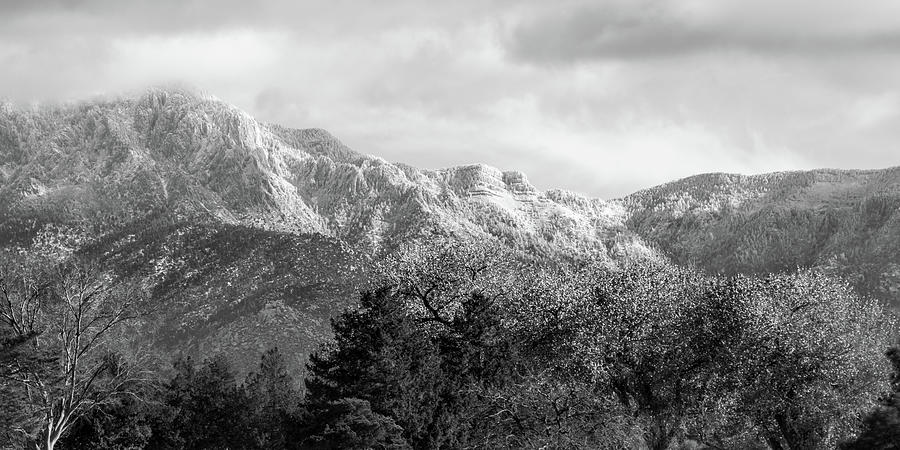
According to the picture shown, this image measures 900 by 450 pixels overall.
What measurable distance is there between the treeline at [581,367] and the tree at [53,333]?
0.38 m

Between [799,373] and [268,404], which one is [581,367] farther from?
[268,404]

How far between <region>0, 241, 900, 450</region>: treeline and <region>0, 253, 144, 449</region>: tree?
1.25 feet

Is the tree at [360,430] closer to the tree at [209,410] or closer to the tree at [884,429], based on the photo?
the tree at [884,429]

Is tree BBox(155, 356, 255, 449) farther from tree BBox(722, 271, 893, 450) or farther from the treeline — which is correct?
tree BBox(722, 271, 893, 450)

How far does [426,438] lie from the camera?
6231cm

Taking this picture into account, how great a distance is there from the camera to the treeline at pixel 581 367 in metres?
60.7

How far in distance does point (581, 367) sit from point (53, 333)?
3672 cm

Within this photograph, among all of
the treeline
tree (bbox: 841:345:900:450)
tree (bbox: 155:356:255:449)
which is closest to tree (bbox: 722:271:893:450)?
the treeline

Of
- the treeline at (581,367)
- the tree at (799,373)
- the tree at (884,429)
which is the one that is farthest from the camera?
the tree at (799,373)

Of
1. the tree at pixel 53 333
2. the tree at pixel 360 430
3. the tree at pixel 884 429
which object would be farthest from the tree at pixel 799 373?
the tree at pixel 53 333

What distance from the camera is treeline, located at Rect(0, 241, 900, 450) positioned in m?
60.7

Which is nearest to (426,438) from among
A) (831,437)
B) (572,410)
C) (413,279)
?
(572,410)

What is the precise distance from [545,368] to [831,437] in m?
20.6

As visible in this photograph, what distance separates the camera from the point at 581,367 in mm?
65750
